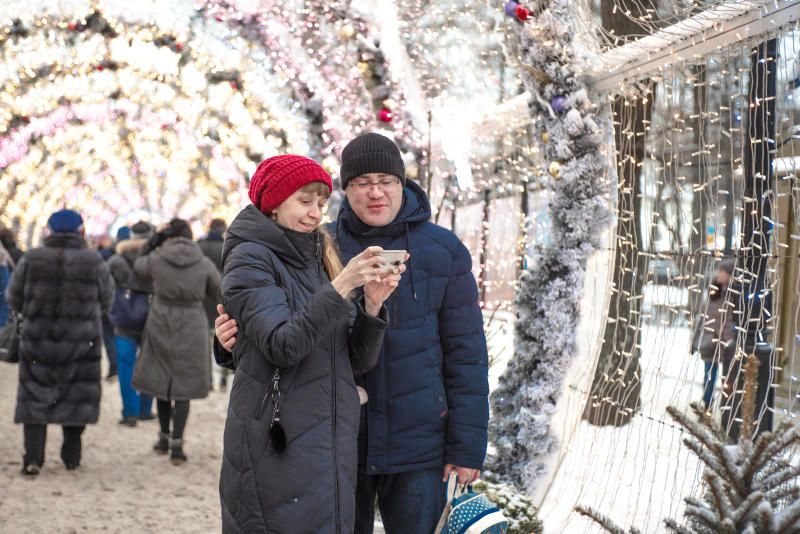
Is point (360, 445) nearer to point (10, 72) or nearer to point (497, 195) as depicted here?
point (497, 195)

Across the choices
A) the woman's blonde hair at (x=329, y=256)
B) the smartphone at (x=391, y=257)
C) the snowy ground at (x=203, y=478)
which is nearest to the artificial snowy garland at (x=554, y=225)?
the snowy ground at (x=203, y=478)

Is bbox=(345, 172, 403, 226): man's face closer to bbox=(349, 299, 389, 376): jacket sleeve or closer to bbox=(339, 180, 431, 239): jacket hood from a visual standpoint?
bbox=(339, 180, 431, 239): jacket hood

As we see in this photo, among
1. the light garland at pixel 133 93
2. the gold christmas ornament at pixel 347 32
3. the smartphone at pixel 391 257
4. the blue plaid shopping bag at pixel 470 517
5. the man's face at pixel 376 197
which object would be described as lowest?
the blue plaid shopping bag at pixel 470 517

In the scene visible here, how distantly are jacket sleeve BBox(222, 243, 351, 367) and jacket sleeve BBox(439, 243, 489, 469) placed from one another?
0.55 m

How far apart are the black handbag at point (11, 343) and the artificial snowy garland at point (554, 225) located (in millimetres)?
3820

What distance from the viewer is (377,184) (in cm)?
321

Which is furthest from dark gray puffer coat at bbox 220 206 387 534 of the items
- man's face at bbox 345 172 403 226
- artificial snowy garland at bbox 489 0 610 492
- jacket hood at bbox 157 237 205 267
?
jacket hood at bbox 157 237 205 267

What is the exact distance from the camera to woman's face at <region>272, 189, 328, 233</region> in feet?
9.51

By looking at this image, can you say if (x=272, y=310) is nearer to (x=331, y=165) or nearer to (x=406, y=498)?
(x=406, y=498)

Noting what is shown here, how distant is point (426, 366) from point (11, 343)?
4689 millimetres

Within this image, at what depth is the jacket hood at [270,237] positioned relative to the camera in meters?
2.86

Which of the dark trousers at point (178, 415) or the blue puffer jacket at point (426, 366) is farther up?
the blue puffer jacket at point (426, 366)

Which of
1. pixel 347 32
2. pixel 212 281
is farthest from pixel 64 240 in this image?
pixel 347 32

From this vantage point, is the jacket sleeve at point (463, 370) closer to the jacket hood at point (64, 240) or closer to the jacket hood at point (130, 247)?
the jacket hood at point (64, 240)
